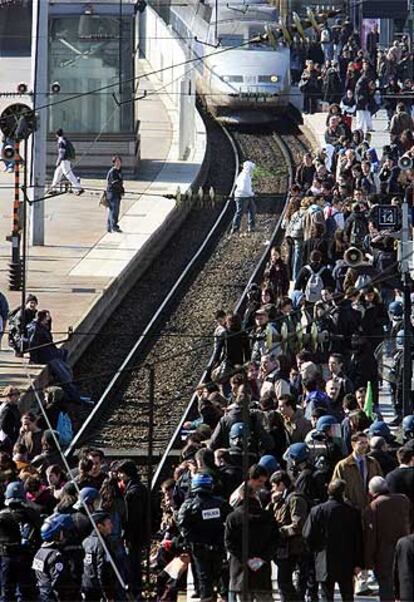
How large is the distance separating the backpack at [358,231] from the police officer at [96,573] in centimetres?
1499

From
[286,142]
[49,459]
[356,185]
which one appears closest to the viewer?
[49,459]

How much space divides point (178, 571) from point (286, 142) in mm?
33984

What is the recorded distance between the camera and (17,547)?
787 inches

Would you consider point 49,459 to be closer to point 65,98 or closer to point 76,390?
point 76,390

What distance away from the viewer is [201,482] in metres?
19.8

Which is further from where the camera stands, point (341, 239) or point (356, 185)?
point (356, 185)

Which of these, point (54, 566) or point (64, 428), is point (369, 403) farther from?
point (54, 566)

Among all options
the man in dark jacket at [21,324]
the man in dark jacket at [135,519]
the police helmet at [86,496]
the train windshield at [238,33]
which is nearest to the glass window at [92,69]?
the train windshield at [238,33]

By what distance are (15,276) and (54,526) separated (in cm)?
1831

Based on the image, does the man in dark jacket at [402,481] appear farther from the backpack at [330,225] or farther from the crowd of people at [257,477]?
the backpack at [330,225]

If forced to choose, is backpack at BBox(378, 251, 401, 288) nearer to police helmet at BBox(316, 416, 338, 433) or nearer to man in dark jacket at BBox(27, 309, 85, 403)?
man in dark jacket at BBox(27, 309, 85, 403)

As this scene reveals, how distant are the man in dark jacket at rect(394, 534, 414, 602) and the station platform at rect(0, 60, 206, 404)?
39.9 feet

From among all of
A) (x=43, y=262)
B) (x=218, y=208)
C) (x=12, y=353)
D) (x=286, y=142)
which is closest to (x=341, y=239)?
(x=12, y=353)

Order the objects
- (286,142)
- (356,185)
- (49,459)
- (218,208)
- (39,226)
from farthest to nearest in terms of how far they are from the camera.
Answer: (286,142), (218,208), (39,226), (356,185), (49,459)
